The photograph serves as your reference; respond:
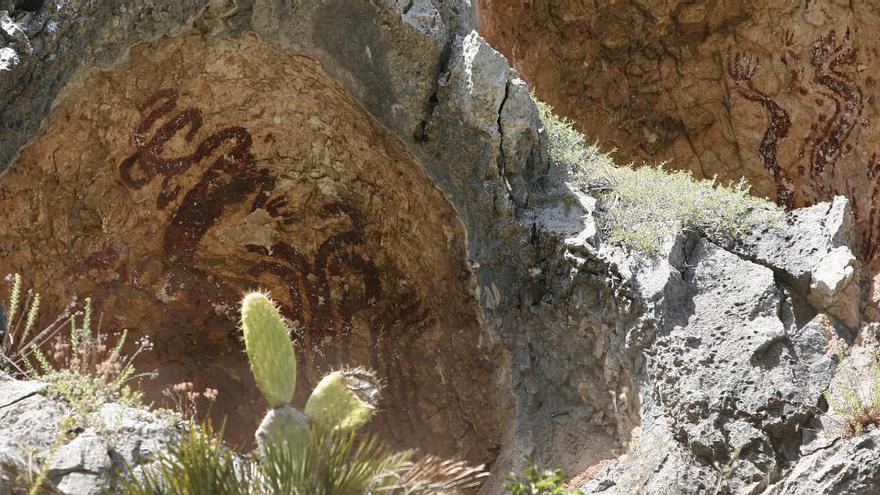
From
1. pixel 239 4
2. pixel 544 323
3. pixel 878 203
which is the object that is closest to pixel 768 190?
pixel 878 203

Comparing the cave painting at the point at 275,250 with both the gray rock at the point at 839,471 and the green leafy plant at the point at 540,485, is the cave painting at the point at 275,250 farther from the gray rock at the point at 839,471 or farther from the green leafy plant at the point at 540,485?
the gray rock at the point at 839,471

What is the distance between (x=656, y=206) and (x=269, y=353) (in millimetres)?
3033

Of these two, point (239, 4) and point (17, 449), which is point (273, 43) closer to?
point (239, 4)

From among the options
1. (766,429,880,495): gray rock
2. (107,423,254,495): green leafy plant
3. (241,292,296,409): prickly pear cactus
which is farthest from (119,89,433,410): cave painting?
(107,423,254,495): green leafy plant

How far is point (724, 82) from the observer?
406 inches

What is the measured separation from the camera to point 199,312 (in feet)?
25.8

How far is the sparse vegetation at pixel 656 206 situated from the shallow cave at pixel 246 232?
39.7 inches

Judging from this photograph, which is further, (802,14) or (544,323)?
(802,14)

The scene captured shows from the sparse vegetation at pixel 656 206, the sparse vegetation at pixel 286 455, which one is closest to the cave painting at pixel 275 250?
the sparse vegetation at pixel 656 206

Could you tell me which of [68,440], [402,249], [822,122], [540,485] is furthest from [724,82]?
[68,440]

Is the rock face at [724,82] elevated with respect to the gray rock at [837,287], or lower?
elevated

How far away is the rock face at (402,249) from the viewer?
19.0ft

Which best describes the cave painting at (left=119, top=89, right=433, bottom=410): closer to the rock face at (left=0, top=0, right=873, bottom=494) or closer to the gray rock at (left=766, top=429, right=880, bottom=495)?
the rock face at (left=0, top=0, right=873, bottom=494)

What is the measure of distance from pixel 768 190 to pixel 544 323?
459 cm
